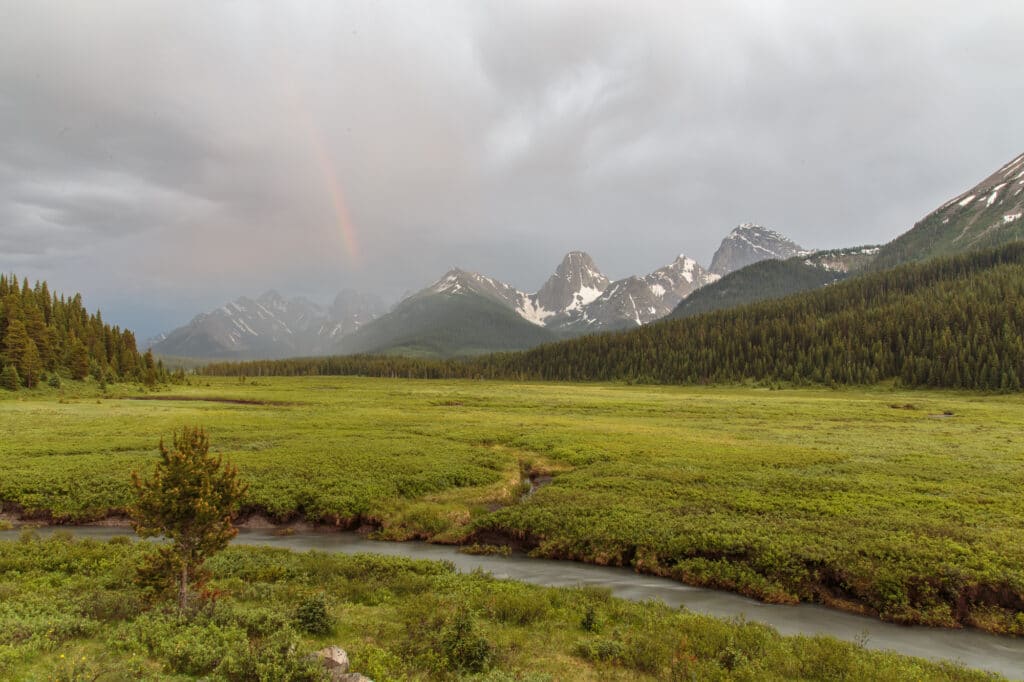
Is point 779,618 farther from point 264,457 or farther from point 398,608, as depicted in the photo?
point 264,457

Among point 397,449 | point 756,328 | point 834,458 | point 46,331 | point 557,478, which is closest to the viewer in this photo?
point 557,478

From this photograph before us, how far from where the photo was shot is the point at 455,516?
30.3m

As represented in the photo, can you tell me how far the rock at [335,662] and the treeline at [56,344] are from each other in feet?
360

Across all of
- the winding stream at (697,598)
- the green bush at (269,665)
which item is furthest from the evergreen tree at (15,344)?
the green bush at (269,665)

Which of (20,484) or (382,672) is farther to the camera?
(20,484)

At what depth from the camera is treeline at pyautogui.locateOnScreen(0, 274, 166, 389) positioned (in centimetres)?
8550

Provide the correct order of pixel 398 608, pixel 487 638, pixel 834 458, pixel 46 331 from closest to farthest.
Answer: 1. pixel 487 638
2. pixel 398 608
3. pixel 834 458
4. pixel 46 331

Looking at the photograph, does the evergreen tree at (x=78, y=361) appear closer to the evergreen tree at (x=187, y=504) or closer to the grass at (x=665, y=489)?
the grass at (x=665, y=489)

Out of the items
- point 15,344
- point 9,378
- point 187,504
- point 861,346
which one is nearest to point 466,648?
point 187,504

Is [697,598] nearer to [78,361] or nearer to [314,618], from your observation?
[314,618]

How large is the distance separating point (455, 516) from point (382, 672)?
58.8ft

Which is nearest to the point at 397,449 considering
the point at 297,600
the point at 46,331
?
the point at 297,600

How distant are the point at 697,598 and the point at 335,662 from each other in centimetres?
1604

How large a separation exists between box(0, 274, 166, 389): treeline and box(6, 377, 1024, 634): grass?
3275 cm
